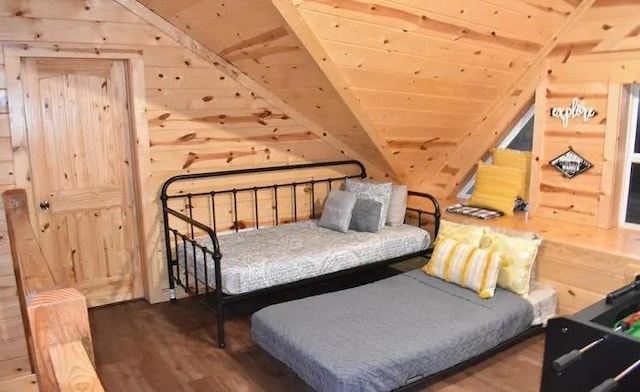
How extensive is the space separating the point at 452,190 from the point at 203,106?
95.5 inches

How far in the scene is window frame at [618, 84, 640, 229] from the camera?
144 inches

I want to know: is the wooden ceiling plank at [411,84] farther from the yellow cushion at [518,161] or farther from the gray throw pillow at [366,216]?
the gray throw pillow at [366,216]

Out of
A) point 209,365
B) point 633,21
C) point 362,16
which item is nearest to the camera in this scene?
point 362,16

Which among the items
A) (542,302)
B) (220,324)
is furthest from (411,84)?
(220,324)

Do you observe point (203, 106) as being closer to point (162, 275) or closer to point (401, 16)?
point (162, 275)

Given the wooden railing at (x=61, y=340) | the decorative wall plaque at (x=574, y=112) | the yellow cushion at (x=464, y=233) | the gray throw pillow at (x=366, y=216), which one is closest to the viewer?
the wooden railing at (x=61, y=340)

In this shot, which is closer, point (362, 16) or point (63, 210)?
point (362, 16)

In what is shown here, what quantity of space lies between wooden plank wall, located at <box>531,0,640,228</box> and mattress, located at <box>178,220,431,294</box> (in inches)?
43.0

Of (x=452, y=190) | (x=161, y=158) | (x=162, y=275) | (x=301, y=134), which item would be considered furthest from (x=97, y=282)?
(x=452, y=190)

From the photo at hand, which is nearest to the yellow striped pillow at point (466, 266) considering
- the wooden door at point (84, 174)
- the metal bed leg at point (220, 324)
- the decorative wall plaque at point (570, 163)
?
the decorative wall plaque at point (570, 163)

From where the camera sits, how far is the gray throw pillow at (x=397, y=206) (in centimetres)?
426

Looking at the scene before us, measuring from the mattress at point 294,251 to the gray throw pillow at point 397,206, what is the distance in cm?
9

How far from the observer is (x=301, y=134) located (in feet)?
14.8

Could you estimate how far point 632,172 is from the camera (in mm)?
3781
